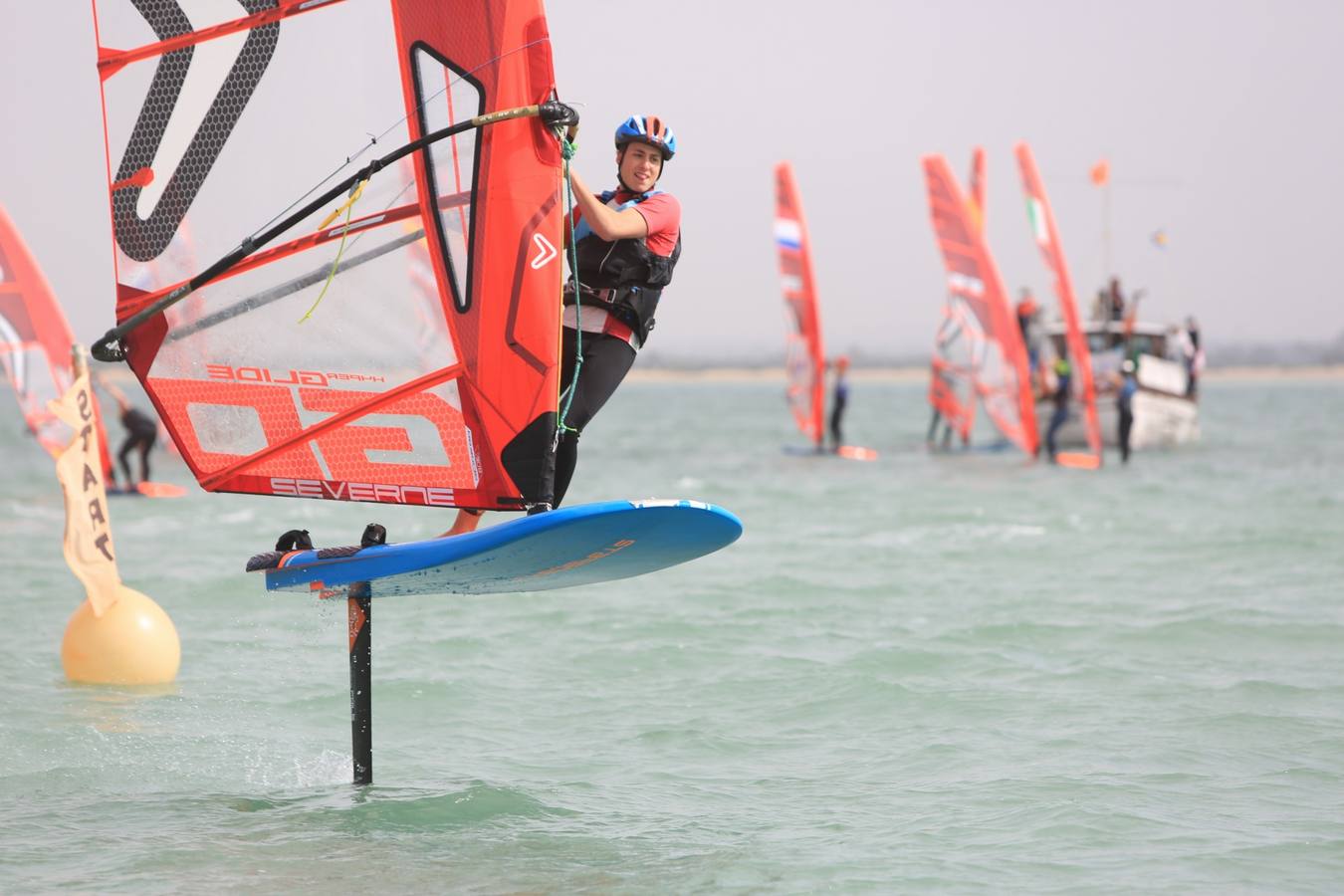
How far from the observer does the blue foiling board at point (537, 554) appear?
170 inches

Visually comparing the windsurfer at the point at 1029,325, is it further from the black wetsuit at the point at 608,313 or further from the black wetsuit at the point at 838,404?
the black wetsuit at the point at 608,313

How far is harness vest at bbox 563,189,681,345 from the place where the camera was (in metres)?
4.64

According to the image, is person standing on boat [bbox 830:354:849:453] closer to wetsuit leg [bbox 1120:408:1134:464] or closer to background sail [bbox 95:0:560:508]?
wetsuit leg [bbox 1120:408:1134:464]

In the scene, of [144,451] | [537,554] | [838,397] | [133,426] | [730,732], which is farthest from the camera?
[838,397]

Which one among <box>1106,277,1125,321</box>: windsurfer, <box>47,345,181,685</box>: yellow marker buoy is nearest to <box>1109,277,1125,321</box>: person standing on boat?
<box>1106,277,1125,321</box>: windsurfer

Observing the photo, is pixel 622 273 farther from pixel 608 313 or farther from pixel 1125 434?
pixel 1125 434

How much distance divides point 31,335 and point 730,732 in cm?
968

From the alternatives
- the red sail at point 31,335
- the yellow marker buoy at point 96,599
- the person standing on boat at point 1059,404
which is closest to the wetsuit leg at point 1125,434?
the person standing on boat at point 1059,404

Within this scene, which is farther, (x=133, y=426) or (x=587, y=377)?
A: (x=133, y=426)

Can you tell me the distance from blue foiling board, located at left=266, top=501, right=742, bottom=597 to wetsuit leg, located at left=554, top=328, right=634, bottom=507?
10.2 inches

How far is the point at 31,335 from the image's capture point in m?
14.0

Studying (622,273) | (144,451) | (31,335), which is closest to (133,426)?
(144,451)

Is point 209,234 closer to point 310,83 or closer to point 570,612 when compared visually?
point 310,83

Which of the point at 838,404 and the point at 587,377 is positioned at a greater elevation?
the point at 587,377
